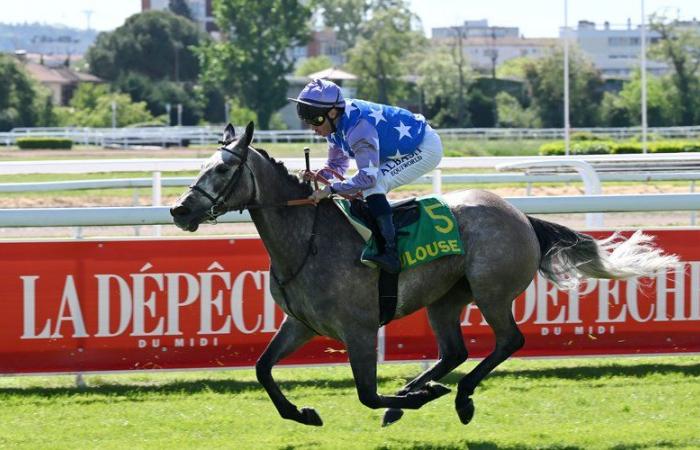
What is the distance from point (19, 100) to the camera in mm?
66812

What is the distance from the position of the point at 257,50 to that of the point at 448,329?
69015 mm

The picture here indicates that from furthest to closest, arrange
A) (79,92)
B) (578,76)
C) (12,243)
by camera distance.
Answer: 1. (79,92)
2. (578,76)
3. (12,243)

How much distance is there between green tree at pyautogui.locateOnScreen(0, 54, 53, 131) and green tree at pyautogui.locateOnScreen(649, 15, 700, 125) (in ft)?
99.8

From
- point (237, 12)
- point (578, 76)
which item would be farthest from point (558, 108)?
point (237, 12)

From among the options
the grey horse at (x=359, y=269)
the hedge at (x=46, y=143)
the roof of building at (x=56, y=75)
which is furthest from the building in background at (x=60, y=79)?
the grey horse at (x=359, y=269)

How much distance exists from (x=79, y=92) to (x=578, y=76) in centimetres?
2787

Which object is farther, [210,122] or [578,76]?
[210,122]

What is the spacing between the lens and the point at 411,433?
267 inches

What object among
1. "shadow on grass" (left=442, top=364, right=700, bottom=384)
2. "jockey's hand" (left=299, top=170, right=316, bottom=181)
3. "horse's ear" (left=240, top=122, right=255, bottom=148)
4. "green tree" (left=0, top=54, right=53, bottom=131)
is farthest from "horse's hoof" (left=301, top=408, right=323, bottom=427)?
"green tree" (left=0, top=54, right=53, bottom=131)

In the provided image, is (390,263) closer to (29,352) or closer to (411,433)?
(411,433)

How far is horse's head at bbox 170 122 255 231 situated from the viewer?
6059mm

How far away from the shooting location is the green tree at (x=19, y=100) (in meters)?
65.9

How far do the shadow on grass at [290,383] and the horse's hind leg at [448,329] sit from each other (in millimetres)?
1088

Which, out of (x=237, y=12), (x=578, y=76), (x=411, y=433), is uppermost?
(x=237, y=12)
